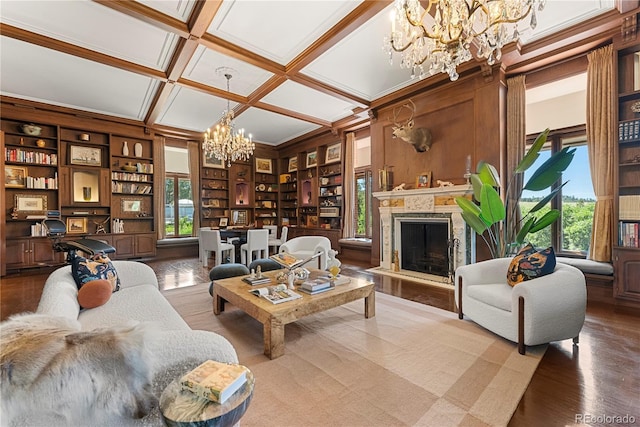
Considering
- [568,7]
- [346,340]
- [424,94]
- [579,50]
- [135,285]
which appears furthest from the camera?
[424,94]

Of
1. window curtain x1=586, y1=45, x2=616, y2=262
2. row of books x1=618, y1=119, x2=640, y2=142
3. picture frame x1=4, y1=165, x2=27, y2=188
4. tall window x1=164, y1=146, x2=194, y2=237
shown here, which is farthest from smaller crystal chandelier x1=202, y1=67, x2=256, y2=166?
row of books x1=618, y1=119, x2=640, y2=142

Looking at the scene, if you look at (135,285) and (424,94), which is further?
(424,94)

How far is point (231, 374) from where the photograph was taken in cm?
92

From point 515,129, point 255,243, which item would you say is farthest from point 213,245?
point 515,129

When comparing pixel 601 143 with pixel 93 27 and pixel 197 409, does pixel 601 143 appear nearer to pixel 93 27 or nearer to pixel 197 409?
pixel 197 409

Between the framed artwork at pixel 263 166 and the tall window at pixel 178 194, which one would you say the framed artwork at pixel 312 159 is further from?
the tall window at pixel 178 194

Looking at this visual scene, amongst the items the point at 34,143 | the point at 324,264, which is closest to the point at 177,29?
the point at 324,264

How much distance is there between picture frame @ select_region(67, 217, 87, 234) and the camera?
227 inches

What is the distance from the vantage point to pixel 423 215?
4.78m

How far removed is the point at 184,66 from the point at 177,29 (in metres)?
0.82

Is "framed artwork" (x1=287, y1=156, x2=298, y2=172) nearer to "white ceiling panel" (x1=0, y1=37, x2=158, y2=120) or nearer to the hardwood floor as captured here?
"white ceiling panel" (x1=0, y1=37, x2=158, y2=120)

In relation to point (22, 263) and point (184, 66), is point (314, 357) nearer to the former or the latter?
point (184, 66)

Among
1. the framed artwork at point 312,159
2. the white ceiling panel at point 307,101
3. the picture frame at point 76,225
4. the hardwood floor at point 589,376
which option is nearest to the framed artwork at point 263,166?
the framed artwork at point 312,159

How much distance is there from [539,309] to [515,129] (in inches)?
115
